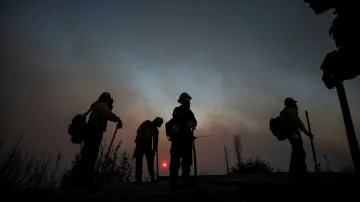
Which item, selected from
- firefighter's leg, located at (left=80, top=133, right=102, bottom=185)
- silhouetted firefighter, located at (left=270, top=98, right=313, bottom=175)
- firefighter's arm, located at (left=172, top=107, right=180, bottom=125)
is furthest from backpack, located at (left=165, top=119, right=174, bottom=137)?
silhouetted firefighter, located at (left=270, top=98, right=313, bottom=175)

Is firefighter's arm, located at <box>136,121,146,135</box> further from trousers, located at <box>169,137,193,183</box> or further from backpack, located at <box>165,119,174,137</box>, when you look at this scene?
trousers, located at <box>169,137,193,183</box>

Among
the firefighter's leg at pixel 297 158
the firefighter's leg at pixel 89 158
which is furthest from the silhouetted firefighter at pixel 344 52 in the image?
the firefighter's leg at pixel 89 158

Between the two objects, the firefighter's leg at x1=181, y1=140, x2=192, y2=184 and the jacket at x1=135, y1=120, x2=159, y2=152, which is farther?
the jacket at x1=135, y1=120, x2=159, y2=152

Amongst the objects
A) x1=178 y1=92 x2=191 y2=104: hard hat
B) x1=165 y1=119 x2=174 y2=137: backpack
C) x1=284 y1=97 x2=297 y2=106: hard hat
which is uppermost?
x1=284 y1=97 x2=297 y2=106: hard hat

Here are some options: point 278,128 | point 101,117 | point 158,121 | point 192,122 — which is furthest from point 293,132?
point 101,117

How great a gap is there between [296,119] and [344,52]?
2668 mm

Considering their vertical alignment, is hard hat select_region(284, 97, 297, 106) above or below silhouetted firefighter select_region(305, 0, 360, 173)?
below

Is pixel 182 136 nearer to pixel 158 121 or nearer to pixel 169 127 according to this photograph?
pixel 169 127

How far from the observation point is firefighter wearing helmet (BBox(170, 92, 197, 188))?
583 centimetres

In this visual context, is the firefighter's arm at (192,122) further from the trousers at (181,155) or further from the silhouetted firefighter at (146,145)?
the silhouetted firefighter at (146,145)

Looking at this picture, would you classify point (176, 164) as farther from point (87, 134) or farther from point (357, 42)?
point (357, 42)

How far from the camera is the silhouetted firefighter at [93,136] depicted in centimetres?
576

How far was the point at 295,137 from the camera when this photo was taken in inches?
299

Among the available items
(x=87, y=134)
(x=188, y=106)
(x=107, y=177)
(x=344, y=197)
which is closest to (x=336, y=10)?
(x=188, y=106)
